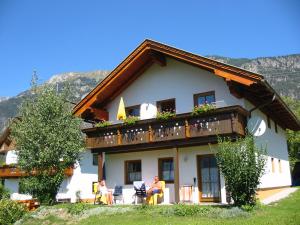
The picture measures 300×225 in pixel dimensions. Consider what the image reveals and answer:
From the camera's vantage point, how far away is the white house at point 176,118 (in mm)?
17625

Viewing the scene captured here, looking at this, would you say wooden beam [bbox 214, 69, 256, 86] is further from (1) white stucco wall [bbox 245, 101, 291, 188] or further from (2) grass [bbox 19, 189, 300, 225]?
(2) grass [bbox 19, 189, 300, 225]

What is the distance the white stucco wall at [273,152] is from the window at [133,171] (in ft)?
21.2

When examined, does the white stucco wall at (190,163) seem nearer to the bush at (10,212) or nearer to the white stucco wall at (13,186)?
the bush at (10,212)

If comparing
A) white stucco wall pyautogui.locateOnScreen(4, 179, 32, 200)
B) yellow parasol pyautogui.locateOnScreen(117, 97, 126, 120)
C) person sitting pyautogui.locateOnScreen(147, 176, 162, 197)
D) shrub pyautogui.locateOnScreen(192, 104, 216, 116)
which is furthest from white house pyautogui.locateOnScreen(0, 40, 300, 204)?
white stucco wall pyautogui.locateOnScreen(4, 179, 32, 200)

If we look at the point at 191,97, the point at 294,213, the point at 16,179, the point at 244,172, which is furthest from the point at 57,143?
the point at 16,179

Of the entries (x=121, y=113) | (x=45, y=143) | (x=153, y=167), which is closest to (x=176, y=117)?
(x=153, y=167)

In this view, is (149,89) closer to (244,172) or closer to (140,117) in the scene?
(140,117)

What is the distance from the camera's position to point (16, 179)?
1435 inches

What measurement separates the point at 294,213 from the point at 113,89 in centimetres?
1308

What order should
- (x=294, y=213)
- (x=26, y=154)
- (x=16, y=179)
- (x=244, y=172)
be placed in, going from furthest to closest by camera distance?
(x=16, y=179)
(x=26, y=154)
(x=244, y=172)
(x=294, y=213)

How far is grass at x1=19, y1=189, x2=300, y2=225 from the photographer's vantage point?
12.4m

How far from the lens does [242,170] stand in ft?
45.3

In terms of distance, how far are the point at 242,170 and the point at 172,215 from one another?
10.1ft

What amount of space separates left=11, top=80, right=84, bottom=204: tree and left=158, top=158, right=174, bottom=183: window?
4.45 m
